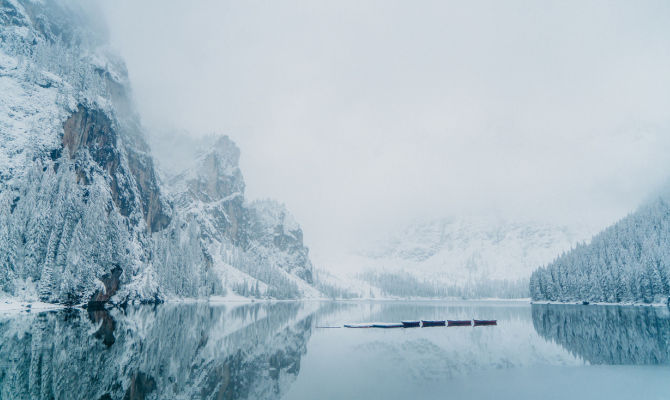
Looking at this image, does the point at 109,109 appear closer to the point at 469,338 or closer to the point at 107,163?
the point at 107,163

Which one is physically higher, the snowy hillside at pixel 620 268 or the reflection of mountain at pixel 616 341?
the snowy hillside at pixel 620 268

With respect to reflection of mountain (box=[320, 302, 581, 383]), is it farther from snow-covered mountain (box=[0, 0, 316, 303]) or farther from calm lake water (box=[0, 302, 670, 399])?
snow-covered mountain (box=[0, 0, 316, 303])

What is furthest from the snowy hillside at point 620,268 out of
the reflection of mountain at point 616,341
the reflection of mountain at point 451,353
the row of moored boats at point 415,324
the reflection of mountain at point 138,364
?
the reflection of mountain at point 138,364

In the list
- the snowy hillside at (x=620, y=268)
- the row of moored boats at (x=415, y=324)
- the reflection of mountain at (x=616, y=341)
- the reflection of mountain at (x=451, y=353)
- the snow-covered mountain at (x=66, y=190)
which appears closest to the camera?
the reflection of mountain at (x=451, y=353)

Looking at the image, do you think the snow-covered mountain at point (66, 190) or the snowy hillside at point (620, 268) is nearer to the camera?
the snow-covered mountain at point (66, 190)

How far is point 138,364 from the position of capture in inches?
1238

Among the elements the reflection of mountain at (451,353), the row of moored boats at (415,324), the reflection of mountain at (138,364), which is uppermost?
the reflection of mountain at (138,364)

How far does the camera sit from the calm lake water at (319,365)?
24344 millimetres

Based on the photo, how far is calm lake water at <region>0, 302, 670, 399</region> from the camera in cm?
2434

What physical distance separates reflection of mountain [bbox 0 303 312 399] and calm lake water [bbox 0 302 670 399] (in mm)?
78

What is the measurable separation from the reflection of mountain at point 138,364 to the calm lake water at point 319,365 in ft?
0.26

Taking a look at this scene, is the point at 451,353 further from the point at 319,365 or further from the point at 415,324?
the point at 415,324

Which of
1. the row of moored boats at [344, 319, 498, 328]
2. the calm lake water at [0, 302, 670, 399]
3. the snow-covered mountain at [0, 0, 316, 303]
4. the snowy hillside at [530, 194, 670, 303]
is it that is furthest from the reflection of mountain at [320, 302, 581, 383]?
the snowy hillside at [530, 194, 670, 303]

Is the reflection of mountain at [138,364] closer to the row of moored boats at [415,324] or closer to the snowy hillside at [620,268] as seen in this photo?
the row of moored boats at [415,324]
